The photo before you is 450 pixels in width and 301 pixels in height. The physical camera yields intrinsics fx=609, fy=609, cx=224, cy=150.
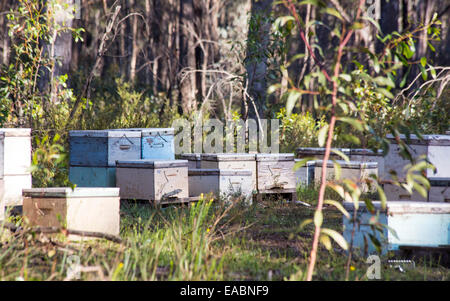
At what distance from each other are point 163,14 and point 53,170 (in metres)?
24.1

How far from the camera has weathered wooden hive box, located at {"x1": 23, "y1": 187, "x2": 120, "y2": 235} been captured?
4840mm

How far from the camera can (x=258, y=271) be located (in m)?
4.11

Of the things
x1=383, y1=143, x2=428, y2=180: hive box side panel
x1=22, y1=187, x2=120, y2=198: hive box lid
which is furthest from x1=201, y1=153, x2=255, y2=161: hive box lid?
x1=22, y1=187, x2=120, y2=198: hive box lid

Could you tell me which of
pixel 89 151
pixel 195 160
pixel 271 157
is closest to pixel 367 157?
pixel 271 157

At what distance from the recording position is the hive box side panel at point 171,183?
6.50m

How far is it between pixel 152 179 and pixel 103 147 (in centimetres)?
82

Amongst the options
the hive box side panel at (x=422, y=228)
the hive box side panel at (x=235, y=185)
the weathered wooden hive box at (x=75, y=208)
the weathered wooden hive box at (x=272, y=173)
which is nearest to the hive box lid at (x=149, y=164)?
the hive box side panel at (x=235, y=185)

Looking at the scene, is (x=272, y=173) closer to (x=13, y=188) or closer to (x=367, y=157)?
(x=367, y=157)

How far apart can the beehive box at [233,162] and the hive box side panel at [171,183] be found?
3.02 feet

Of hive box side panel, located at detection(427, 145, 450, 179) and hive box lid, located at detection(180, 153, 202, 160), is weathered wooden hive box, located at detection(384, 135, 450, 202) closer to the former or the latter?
hive box side panel, located at detection(427, 145, 450, 179)

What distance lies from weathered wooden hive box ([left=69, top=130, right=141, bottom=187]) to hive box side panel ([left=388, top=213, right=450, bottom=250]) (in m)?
3.48

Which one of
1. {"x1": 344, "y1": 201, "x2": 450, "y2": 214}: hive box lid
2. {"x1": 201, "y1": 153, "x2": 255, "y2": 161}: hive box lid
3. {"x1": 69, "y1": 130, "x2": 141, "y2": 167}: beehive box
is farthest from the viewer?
{"x1": 201, "y1": 153, "x2": 255, "y2": 161}: hive box lid

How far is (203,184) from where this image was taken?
7242mm
